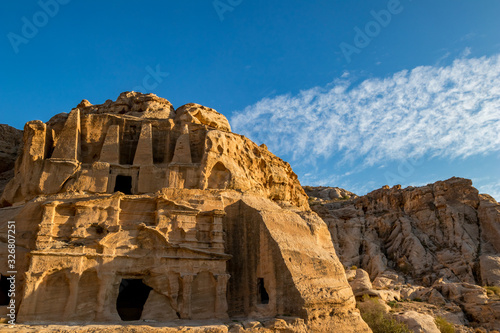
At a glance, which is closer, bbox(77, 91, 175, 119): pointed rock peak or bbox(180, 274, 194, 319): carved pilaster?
bbox(180, 274, 194, 319): carved pilaster

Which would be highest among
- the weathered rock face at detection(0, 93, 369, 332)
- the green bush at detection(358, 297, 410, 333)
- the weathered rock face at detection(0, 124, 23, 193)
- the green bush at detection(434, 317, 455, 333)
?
the weathered rock face at detection(0, 124, 23, 193)

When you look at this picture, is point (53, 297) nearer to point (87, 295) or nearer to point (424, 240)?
point (87, 295)

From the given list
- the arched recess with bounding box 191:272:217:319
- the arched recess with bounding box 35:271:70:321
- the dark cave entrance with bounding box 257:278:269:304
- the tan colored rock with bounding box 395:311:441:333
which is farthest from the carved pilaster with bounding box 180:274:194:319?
the tan colored rock with bounding box 395:311:441:333

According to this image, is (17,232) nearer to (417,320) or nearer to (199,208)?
(199,208)

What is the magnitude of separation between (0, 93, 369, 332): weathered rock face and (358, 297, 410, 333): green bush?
155 inches

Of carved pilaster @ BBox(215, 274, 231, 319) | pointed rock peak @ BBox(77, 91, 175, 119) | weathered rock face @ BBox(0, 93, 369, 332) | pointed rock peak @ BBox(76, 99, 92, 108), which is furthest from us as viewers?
pointed rock peak @ BBox(76, 99, 92, 108)

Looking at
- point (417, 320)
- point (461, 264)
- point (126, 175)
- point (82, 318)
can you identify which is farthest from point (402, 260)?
point (82, 318)

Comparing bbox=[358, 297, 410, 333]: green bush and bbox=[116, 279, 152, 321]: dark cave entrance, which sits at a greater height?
bbox=[116, 279, 152, 321]: dark cave entrance

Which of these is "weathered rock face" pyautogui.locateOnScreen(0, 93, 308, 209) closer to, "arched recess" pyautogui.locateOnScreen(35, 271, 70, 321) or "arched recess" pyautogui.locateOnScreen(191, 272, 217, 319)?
"arched recess" pyautogui.locateOnScreen(35, 271, 70, 321)

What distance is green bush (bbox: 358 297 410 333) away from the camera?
20500 millimetres

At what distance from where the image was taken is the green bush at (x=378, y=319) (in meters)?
20.5

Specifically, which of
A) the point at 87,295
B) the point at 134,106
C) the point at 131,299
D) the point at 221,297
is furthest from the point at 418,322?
the point at 134,106

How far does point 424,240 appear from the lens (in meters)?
40.3

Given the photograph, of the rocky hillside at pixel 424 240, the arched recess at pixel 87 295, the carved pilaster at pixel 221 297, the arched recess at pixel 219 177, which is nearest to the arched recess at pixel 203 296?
the carved pilaster at pixel 221 297
